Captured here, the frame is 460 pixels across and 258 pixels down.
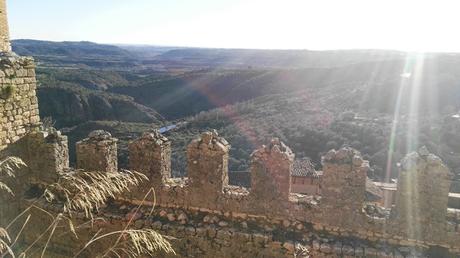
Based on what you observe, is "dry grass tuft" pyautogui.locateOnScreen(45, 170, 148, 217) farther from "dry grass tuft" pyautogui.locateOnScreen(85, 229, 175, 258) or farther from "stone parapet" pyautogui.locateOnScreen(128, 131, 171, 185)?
"dry grass tuft" pyautogui.locateOnScreen(85, 229, 175, 258)

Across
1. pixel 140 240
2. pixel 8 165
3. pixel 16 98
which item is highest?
pixel 16 98

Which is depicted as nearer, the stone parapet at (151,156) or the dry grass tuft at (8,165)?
the dry grass tuft at (8,165)

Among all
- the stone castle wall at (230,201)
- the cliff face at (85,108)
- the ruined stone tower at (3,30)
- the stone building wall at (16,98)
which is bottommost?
the cliff face at (85,108)

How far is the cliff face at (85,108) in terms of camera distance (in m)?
51.7

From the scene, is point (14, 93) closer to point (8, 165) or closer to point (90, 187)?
point (8, 165)

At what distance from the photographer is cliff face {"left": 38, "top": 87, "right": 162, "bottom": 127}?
2036 inches

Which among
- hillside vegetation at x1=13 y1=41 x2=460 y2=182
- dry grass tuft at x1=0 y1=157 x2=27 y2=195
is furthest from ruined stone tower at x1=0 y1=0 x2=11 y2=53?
hillside vegetation at x1=13 y1=41 x2=460 y2=182

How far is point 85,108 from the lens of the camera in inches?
2183

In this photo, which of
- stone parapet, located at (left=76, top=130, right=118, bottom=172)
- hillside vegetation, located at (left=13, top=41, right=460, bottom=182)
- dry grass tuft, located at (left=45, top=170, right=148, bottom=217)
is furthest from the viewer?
hillside vegetation, located at (left=13, top=41, right=460, bottom=182)

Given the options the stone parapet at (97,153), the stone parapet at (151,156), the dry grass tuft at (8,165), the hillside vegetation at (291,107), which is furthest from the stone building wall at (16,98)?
the hillside vegetation at (291,107)

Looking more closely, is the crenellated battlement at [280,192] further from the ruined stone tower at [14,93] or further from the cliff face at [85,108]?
the cliff face at [85,108]

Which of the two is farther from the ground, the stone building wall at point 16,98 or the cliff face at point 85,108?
the stone building wall at point 16,98

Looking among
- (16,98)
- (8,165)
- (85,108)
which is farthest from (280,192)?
(85,108)

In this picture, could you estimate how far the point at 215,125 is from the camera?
152ft
